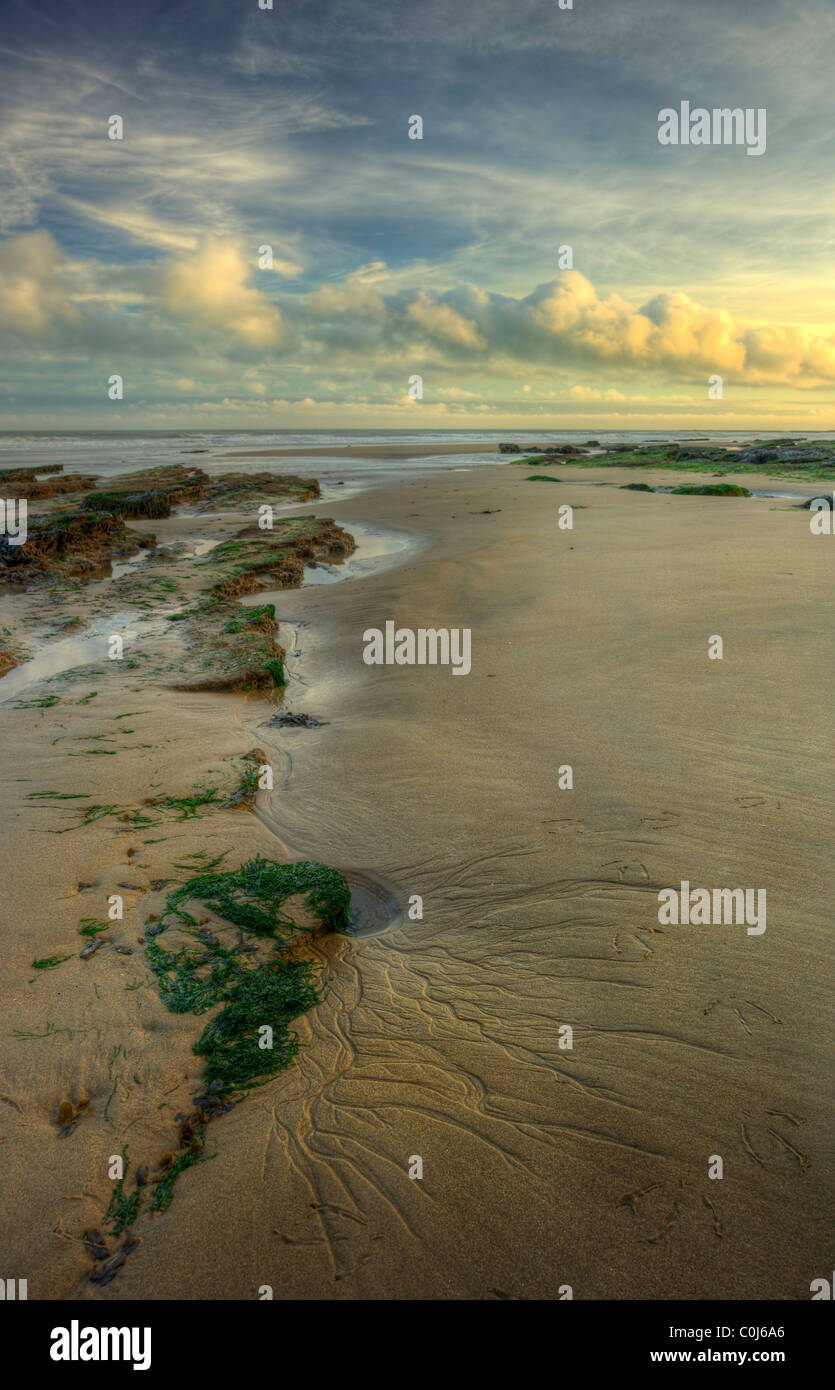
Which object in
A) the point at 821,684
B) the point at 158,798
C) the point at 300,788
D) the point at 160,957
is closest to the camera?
the point at 160,957

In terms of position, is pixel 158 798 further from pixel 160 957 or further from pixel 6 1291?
pixel 6 1291

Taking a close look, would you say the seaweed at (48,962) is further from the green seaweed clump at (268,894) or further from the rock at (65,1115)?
the rock at (65,1115)

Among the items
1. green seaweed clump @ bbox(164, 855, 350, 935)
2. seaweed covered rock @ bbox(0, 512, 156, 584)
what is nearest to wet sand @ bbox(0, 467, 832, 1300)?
green seaweed clump @ bbox(164, 855, 350, 935)

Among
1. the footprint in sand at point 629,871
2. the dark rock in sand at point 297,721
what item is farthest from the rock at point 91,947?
the dark rock in sand at point 297,721

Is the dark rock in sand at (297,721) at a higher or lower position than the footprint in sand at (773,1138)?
higher

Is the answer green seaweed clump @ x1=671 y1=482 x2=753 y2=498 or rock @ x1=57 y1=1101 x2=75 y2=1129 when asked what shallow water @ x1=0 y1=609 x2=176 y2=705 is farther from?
green seaweed clump @ x1=671 y1=482 x2=753 y2=498

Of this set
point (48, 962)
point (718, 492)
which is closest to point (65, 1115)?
point (48, 962)
